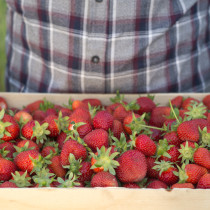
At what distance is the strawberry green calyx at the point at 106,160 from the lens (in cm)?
101

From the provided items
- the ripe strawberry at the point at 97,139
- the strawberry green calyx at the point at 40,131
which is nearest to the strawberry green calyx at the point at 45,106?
the strawberry green calyx at the point at 40,131

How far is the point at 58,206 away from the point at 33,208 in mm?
61

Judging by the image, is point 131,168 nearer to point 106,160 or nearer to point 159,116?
point 106,160

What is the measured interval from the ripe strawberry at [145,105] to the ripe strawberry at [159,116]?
37mm

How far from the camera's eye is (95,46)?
1.53 metres

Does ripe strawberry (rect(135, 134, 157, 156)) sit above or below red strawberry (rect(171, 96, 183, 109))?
below

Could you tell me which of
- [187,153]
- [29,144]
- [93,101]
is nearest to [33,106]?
[93,101]

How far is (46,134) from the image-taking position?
1.23 metres

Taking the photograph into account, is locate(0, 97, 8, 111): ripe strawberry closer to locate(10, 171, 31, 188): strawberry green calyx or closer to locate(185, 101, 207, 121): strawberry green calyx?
locate(10, 171, 31, 188): strawberry green calyx

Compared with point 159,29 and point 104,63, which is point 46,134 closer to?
point 104,63

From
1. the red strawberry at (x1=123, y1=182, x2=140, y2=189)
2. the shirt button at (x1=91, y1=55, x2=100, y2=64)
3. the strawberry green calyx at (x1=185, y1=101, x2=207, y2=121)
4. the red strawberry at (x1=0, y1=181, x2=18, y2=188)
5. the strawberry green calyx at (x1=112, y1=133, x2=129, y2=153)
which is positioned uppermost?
the shirt button at (x1=91, y1=55, x2=100, y2=64)

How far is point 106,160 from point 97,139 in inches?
4.4

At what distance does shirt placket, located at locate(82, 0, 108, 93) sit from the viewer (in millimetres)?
1480

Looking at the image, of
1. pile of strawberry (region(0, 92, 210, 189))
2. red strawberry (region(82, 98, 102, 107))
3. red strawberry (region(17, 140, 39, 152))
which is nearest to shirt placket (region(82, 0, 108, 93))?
red strawberry (region(82, 98, 102, 107))
